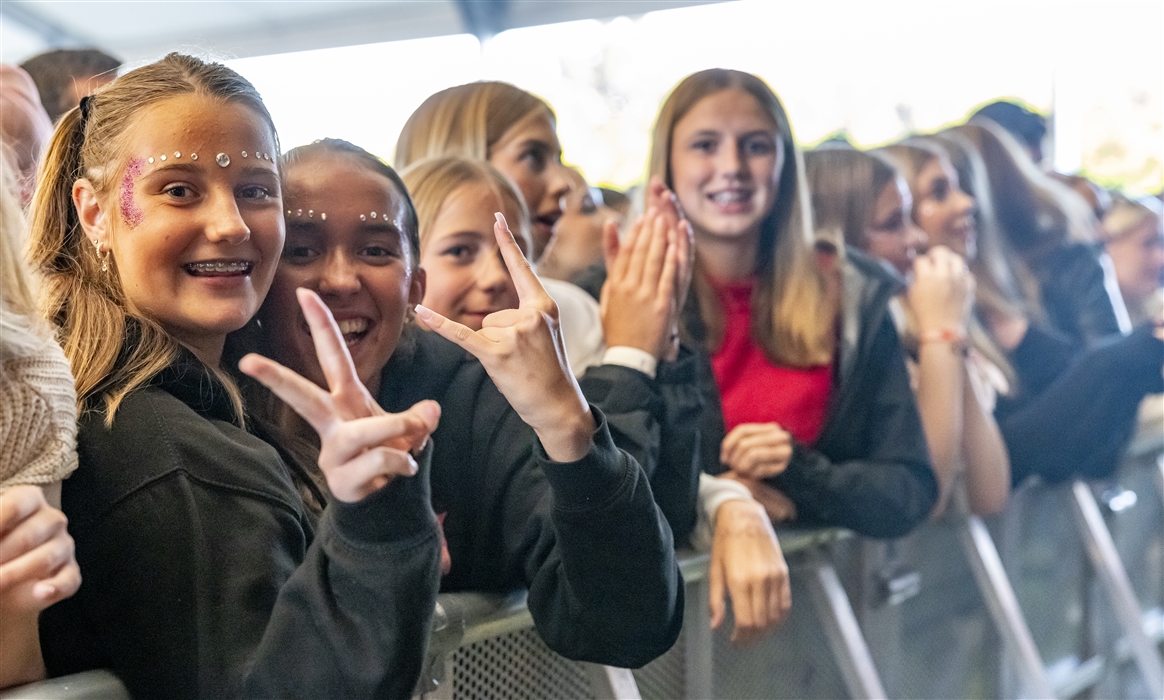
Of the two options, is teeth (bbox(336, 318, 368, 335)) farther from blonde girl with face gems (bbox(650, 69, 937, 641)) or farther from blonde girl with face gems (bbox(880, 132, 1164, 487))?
blonde girl with face gems (bbox(880, 132, 1164, 487))

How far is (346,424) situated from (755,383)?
89cm

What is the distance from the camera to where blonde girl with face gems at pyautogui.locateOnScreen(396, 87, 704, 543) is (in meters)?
1.36

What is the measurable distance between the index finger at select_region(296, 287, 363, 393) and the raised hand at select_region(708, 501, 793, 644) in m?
0.76

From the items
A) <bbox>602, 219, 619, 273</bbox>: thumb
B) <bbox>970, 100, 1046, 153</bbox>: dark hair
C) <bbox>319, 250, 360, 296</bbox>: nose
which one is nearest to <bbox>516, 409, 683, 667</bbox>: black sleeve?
<bbox>319, 250, 360, 296</bbox>: nose

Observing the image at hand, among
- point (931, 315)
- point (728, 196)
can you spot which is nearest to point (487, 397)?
point (728, 196)

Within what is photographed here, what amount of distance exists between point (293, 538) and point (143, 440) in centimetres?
15

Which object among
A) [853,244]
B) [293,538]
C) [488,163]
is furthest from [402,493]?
[853,244]

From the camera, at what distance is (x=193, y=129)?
1.03 m

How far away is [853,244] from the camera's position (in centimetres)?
184

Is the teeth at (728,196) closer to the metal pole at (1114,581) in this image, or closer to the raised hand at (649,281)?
the raised hand at (649,281)

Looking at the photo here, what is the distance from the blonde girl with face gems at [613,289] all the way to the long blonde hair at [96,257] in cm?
34

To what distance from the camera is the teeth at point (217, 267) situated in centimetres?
104

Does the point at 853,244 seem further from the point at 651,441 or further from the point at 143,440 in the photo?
the point at 143,440

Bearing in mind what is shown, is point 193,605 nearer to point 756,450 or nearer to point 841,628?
point 756,450
